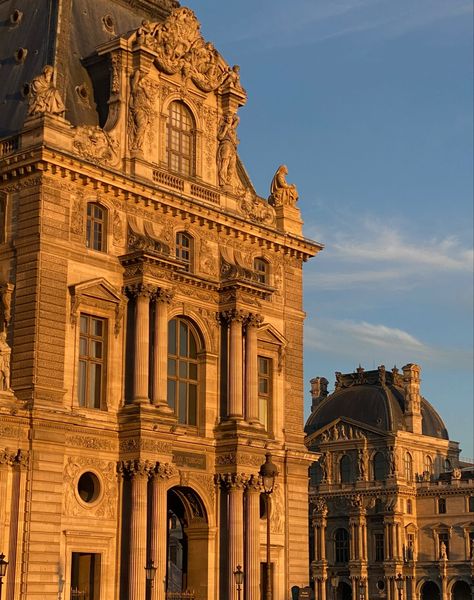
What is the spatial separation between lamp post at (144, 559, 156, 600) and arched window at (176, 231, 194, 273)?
12097 millimetres

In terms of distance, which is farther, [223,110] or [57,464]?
[223,110]

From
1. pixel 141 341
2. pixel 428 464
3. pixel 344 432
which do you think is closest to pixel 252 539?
pixel 141 341

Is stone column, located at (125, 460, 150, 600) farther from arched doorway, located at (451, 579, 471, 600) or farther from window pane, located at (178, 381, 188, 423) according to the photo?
arched doorway, located at (451, 579, 471, 600)

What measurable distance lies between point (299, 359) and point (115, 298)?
11420 mm

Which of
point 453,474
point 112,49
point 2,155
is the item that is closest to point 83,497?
point 2,155

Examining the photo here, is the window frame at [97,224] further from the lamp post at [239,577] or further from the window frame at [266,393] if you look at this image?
the lamp post at [239,577]

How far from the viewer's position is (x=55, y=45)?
48312 millimetres

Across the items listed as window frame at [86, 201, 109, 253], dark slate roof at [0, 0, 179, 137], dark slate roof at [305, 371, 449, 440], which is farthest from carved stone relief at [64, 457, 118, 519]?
dark slate roof at [305, 371, 449, 440]

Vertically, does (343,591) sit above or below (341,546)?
below

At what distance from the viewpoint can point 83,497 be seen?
4338 centimetres

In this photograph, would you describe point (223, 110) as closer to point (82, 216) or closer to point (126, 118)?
point (126, 118)

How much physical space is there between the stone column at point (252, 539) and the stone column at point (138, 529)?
5438mm

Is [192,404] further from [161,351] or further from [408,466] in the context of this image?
[408,466]

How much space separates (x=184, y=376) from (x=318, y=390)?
8609cm
